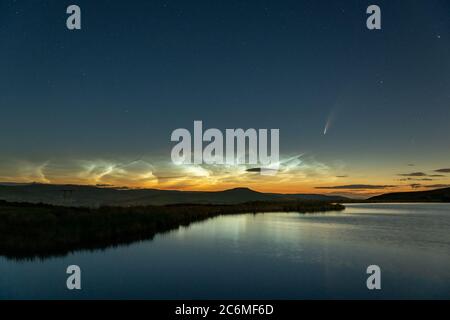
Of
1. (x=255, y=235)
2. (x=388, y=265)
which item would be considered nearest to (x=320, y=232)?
(x=255, y=235)

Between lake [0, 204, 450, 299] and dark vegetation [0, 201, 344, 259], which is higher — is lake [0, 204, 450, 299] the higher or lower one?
the lower one

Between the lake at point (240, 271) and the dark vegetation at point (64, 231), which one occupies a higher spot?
the dark vegetation at point (64, 231)

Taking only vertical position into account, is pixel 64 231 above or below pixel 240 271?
above

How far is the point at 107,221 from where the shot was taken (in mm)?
31891

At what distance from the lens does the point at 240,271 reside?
68.3ft

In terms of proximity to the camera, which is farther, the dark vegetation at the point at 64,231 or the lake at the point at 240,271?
the dark vegetation at the point at 64,231

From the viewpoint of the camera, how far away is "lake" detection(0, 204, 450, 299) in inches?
661

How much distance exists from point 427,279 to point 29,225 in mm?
24749

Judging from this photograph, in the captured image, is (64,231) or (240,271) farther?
(64,231)

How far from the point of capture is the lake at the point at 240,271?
55.1 feet

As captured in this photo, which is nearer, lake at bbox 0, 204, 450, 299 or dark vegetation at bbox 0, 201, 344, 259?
lake at bbox 0, 204, 450, 299
